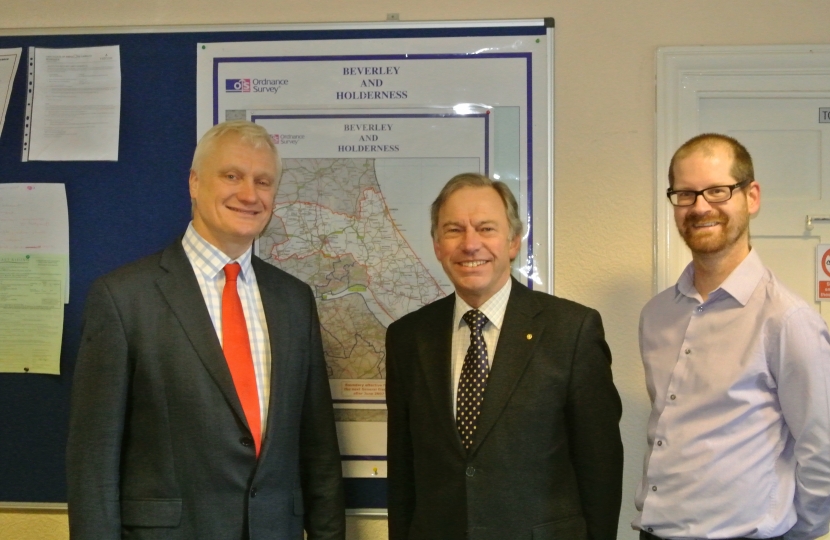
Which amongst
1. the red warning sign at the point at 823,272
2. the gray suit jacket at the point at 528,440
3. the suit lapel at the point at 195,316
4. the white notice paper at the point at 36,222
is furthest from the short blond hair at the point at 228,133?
the red warning sign at the point at 823,272

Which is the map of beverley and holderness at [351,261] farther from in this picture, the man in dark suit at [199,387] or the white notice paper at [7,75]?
the white notice paper at [7,75]

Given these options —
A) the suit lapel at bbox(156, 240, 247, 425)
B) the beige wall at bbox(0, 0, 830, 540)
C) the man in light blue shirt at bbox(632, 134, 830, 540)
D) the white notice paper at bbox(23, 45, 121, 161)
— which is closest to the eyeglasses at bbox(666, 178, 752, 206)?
the man in light blue shirt at bbox(632, 134, 830, 540)

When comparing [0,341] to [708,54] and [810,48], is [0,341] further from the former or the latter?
[810,48]

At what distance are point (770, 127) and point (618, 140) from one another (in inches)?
19.0

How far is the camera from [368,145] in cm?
222

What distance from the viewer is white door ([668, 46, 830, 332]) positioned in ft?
6.95

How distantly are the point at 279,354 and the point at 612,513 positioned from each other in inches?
35.5

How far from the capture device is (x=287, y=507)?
1.68 meters

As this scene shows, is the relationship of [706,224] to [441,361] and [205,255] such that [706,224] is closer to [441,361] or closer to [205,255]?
[441,361]

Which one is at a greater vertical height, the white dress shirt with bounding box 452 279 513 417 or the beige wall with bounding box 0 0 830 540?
the beige wall with bounding box 0 0 830 540

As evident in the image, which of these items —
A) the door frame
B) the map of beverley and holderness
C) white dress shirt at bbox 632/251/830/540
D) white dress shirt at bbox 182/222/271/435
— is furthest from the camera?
the map of beverley and holderness

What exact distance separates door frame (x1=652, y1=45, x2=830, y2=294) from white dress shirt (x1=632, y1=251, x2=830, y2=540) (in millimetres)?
547

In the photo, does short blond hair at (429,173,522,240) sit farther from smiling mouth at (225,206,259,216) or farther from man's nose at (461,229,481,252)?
smiling mouth at (225,206,259,216)

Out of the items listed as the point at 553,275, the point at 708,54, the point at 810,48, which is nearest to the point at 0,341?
the point at 553,275
